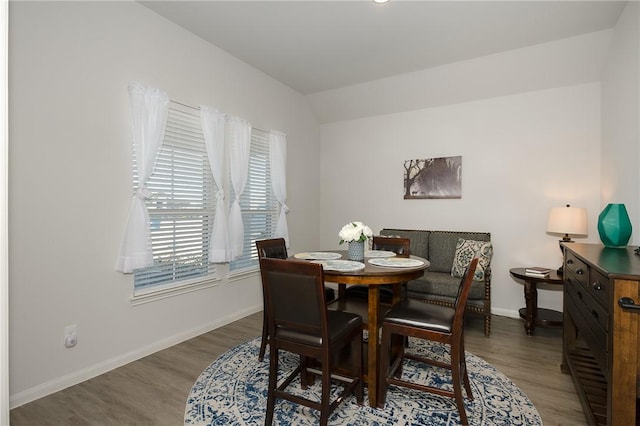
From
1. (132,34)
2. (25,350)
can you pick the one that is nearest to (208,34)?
(132,34)

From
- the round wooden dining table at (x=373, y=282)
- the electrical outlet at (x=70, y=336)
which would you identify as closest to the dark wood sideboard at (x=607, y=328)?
the round wooden dining table at (x=373, y=282)

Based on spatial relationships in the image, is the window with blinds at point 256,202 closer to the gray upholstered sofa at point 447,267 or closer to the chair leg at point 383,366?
the gray upholstered sofa at point 447,267

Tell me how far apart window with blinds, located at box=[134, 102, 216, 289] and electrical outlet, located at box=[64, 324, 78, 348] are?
51 centimetres

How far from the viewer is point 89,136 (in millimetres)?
Answer: 2439

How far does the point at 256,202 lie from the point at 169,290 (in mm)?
1457

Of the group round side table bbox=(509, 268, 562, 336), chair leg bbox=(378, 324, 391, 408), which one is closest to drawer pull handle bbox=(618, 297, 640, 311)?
chair leg bbox=(378, 324, 391, 408)

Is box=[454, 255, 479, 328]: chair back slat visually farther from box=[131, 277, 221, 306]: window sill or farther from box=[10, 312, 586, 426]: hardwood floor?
box=[131, 277, 221, 306]: window sill

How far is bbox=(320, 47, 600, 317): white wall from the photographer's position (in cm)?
362

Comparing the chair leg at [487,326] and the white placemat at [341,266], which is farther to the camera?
the chair leg at [487,326]

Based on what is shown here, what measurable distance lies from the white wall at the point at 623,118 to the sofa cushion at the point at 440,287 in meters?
1.29

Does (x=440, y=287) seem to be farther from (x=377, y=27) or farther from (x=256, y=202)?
(x=377, y=27)

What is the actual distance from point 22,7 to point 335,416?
10.5 ft

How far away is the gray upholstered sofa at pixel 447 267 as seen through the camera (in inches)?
133

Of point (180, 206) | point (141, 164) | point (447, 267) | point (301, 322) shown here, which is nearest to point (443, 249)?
point (447, 267)
